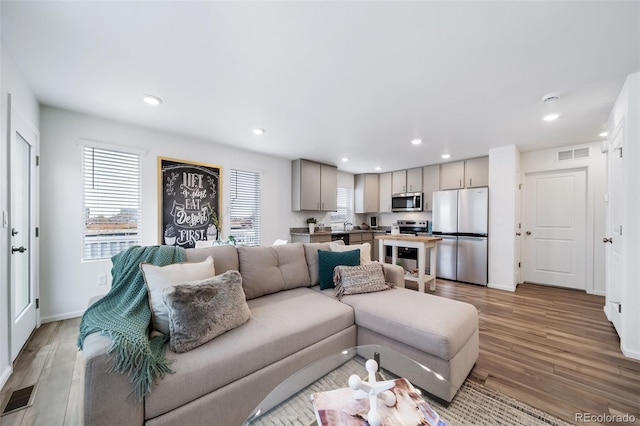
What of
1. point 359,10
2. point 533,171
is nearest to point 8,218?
point 359,10

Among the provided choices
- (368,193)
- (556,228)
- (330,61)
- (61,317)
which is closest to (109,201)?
(61,317)

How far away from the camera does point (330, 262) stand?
8.57 ft

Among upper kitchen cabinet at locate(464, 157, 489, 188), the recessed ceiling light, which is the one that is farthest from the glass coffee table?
upper kitchen cabinet at locate(464, 157, 489, 188)

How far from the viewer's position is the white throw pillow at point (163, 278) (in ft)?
5.09

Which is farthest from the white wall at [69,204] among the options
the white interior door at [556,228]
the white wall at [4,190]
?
Result: the white interior door at [556,228]

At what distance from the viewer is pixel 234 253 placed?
2240 mm

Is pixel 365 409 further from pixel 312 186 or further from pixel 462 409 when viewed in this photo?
pixel 312 186

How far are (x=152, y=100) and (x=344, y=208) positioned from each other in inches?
192

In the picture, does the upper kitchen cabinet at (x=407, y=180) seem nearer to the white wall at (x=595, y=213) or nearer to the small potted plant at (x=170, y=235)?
the white wall at (x=595, y=213)

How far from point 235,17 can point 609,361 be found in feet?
12.6

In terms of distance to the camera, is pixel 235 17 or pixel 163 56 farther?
pixel 163 56

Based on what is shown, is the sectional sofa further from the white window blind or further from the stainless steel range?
the stainless steel range

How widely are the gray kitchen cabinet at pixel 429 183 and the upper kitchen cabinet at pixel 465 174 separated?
0.34ft

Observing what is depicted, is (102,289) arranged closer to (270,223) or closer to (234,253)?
(234,253)
